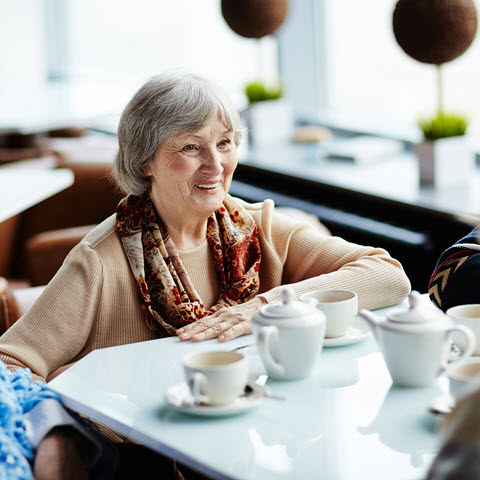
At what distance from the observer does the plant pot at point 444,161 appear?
2.90m

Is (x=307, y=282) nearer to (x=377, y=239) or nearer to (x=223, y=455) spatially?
(x=223, y=455)

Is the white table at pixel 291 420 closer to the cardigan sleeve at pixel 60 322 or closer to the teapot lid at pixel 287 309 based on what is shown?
the teapot lid at pixel 287 309

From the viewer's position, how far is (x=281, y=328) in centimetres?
134

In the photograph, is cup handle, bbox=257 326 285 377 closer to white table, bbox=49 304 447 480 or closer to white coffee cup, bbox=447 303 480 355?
white table, bbox=49 304 447 480

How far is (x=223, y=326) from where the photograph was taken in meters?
1.67

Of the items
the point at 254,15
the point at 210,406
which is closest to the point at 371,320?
the point at 210,406

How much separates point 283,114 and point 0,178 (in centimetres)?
156

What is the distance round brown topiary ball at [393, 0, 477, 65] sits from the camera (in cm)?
273

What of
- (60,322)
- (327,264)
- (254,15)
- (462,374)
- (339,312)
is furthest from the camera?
(254,15)

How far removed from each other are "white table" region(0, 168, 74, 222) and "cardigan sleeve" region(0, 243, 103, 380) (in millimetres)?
955

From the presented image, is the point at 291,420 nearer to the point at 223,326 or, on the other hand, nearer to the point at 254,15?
the point at 223,326

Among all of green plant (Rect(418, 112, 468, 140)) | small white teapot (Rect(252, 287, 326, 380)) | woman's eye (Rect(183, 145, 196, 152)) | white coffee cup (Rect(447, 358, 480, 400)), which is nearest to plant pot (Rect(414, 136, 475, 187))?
green plant (Rect(418, 112, 468, 140))

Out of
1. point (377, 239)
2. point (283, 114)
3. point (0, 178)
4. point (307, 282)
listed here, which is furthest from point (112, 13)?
point (307, 282)

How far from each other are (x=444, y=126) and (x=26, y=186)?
1.60 meters
